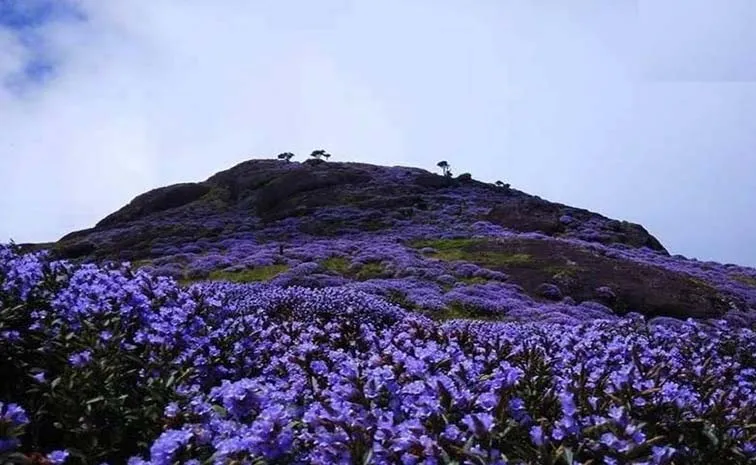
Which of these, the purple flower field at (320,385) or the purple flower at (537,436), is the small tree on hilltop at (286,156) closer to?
the purple flower field at (320,385)

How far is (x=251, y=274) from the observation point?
2884 cm

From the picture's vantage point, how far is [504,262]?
30.7 metres

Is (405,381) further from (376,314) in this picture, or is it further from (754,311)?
(754,311)

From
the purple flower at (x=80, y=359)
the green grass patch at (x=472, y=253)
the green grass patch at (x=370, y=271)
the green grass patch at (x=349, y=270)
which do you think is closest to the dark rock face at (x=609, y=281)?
the green grass patch at (x=472, y=253)

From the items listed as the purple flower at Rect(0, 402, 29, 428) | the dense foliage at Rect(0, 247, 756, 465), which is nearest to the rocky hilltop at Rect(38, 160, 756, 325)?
the dense foliage at Rect(0, 247, 756, 465)

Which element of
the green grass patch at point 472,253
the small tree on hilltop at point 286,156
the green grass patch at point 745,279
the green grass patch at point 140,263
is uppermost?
the small tree on hilltop at point 286,156

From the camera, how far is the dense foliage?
174 inches

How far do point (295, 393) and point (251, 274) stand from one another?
23.7 meters

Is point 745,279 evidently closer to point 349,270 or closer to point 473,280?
point 473,280

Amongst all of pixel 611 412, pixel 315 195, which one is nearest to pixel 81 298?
pixel 611 412

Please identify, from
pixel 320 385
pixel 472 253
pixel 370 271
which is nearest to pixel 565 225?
pixel 472 253

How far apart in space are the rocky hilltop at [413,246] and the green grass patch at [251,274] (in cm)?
13

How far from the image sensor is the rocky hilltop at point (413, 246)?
26.1 metres

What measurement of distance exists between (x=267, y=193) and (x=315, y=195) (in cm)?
421
